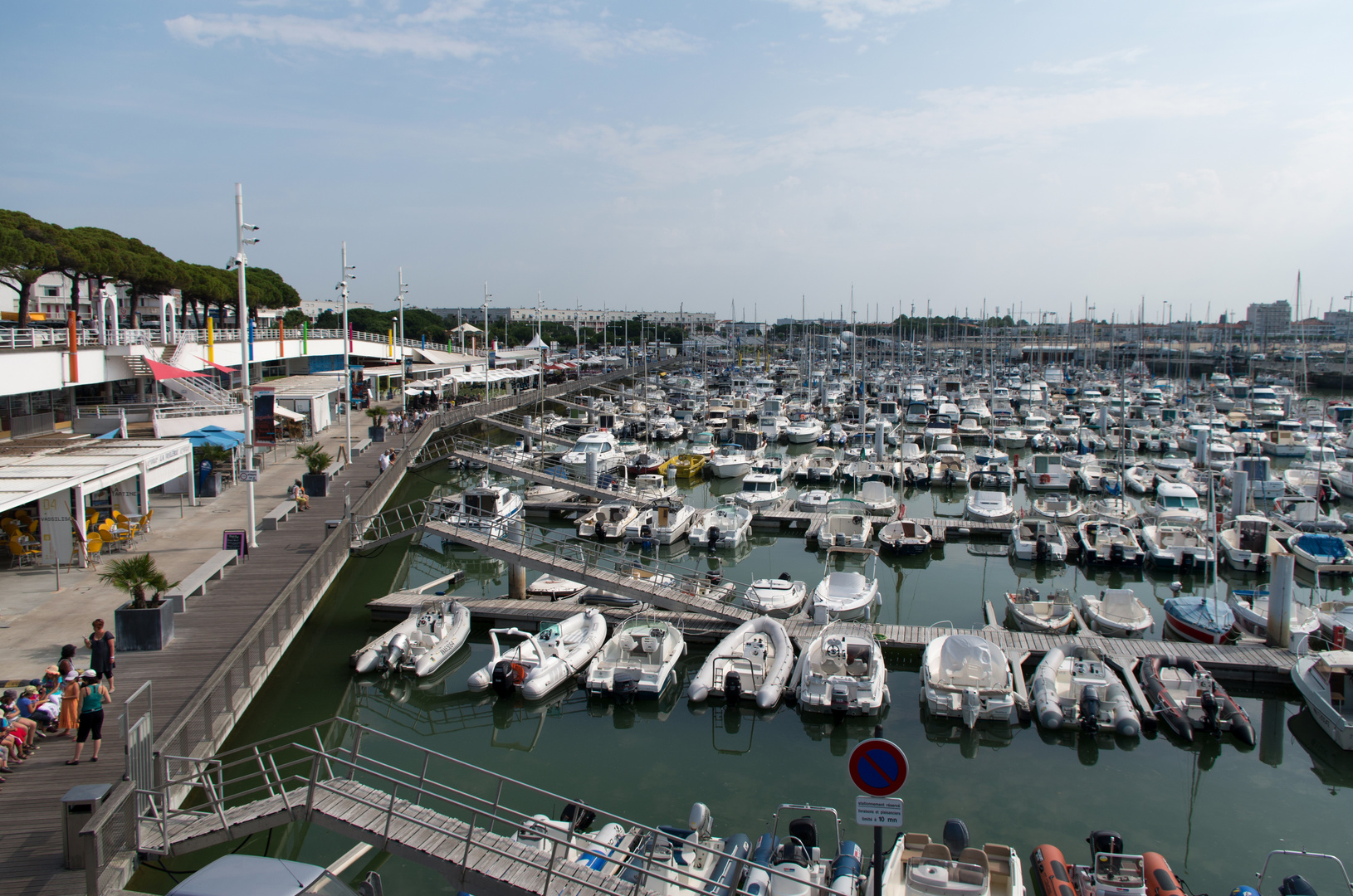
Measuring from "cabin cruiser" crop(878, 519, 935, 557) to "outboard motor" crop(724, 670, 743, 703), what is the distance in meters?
14.7

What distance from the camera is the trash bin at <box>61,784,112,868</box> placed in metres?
9.81

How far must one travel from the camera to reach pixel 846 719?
58.9 ft

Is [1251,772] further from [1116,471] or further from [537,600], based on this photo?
[1116,471]

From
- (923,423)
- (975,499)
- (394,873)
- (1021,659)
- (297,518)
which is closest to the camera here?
(394,873)

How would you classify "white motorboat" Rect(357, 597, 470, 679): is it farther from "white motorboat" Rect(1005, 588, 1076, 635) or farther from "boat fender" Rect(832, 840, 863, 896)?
"white motorboat" Rect(1005, 588, 1076, 635)

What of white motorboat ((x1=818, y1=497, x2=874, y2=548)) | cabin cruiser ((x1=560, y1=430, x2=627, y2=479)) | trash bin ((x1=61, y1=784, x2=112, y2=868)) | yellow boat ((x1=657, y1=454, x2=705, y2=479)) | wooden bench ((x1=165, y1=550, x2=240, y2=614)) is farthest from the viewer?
yellow boat ((x1=657, y1=454, x2=705, y2=479))

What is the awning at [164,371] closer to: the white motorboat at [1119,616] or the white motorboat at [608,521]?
the white motorboat at [608,521]

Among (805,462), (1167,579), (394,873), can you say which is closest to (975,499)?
(1167,579)

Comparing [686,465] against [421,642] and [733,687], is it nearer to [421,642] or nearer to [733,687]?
[421,642]

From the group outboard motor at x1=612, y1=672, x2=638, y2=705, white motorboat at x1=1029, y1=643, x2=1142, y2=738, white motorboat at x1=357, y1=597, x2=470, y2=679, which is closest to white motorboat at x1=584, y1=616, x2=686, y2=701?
outboard motor at x1=612, y1=672, x2=638, y2=705

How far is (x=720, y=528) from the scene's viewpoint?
32.7m

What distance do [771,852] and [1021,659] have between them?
10.5 meters

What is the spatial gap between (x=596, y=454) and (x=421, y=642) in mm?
21687

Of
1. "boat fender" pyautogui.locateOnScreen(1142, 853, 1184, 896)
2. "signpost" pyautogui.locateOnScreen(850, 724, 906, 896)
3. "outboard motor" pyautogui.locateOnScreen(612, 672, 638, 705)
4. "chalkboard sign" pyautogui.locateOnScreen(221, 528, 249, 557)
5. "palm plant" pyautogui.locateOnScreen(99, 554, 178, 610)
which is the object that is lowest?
"outboard motor" pyautogui.locateOnScreen(612, 672, 638, 705)
